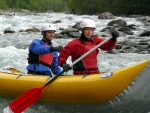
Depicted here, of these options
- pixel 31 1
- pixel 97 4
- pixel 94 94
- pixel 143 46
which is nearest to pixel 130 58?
pixel 143 46

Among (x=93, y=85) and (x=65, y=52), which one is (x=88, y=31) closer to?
(x=65, y=52)

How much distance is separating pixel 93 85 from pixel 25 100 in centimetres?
113

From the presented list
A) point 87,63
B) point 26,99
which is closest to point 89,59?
point 87,63

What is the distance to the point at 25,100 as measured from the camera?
5.07 m

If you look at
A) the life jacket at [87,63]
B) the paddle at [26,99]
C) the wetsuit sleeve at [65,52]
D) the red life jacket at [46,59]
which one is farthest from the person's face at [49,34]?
the paddle at [26,99]

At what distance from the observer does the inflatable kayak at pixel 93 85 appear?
14.3 ft

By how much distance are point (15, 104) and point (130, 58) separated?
5.85 metres

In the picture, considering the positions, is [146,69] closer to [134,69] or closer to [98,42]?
[134,69]

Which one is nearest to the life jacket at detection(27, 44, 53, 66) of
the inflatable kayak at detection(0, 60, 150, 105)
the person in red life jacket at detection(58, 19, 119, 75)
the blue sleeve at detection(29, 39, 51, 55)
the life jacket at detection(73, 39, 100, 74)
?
the blue sleeve at detection(29, 39, 51, 55)

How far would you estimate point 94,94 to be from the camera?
15.2 ft

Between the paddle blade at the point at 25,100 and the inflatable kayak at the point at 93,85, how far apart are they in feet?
0.44

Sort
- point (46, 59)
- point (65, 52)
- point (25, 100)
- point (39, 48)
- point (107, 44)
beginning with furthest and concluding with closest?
point (46, 59)
point (39, 48)
point (107, 44)
point (65, 52)
point (25, 100)

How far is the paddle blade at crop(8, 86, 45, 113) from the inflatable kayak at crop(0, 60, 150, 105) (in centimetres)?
14

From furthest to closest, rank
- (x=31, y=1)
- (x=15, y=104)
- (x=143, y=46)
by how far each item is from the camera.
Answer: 1. (x=31, y=1)
2. (x=143, y=46)
3. (x=15, y=104)
